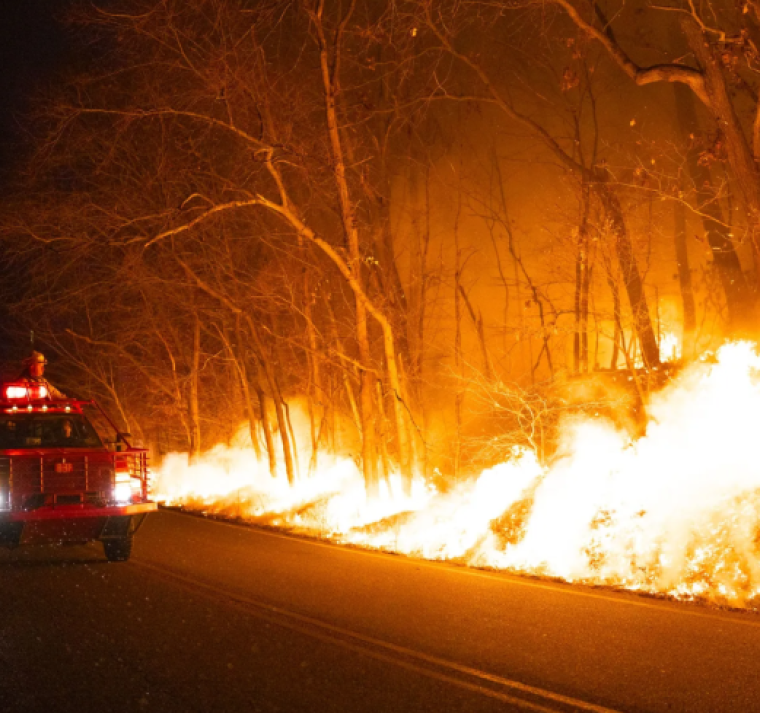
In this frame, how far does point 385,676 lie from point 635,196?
38.8ft

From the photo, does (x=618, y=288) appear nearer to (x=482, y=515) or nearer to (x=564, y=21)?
(x=482, y=515)

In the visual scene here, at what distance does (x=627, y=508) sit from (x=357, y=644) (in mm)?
4958

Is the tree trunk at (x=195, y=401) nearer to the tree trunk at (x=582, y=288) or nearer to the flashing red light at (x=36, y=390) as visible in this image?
the flashing red light at (x=36, y=390)

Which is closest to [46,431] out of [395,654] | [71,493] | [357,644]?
[71,493]

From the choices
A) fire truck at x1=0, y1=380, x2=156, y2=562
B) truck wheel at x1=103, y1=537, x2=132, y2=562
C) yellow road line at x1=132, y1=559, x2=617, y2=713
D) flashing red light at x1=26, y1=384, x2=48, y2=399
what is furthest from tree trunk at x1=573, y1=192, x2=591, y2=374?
flashing red light at x1=26, y1=384, x2=48, y2=399

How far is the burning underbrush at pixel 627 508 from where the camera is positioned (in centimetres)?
948

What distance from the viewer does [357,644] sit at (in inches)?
291

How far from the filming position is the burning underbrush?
9.48 meters

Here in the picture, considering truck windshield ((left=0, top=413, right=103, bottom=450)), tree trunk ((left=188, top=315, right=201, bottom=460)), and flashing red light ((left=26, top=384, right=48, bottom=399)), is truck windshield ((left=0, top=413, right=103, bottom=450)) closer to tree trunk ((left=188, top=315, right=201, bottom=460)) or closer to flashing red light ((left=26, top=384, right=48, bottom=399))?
flashing red light ((left=26, top=384, right=48, bottom=399))

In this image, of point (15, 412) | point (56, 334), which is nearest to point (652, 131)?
point (15, 412)

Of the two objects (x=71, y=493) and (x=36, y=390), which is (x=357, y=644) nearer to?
(x=71, y=493)

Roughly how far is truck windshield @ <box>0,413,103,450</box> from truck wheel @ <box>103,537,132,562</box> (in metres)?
1.75

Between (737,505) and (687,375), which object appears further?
(687,375)

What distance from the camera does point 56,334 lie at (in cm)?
3128
